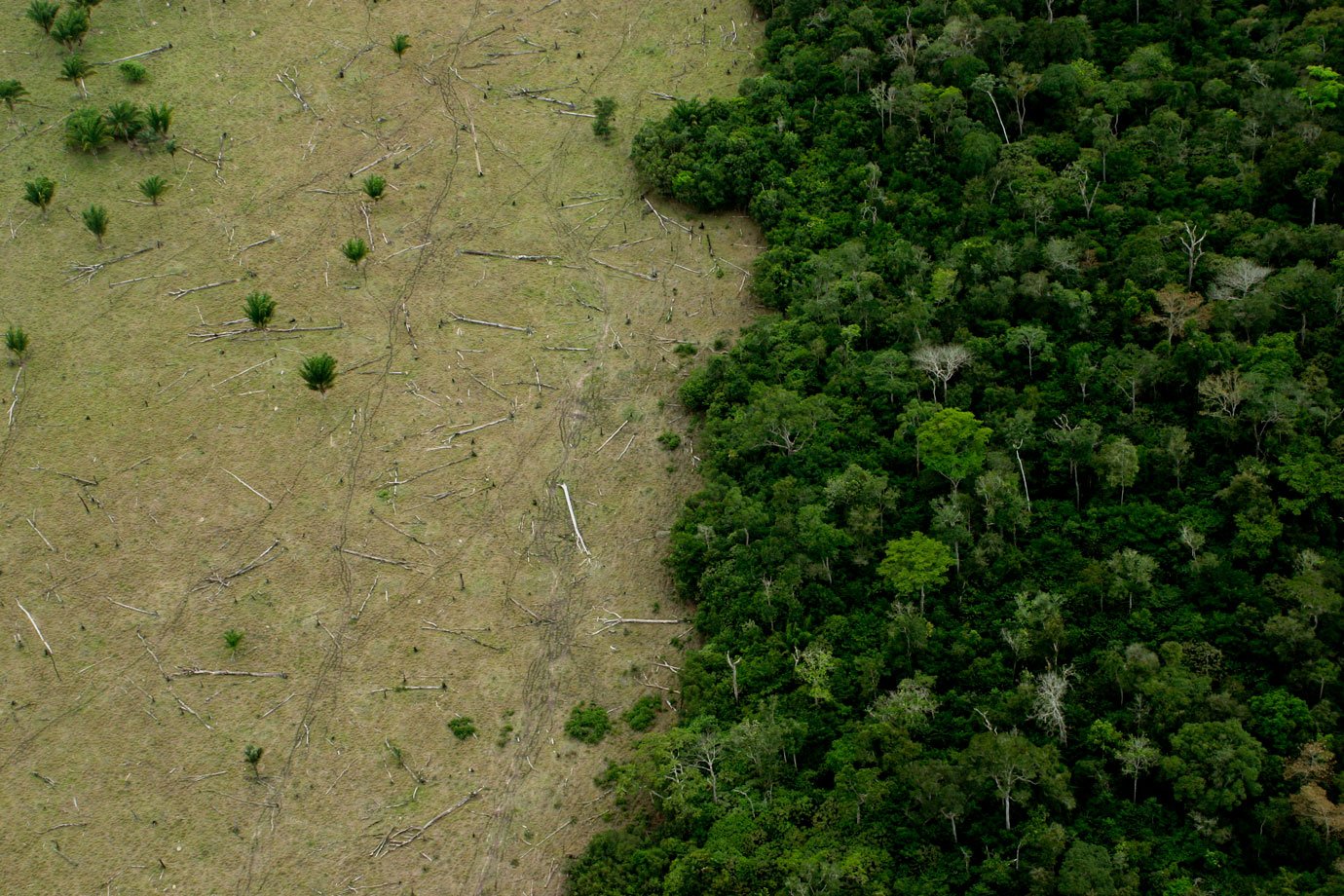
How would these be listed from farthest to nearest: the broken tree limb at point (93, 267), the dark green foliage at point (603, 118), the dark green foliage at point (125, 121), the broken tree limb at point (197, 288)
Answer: the dark green foliage at point (603, 118), the dark green foliage at point (125, 121), the broken tree limb at point (93, 267), the broken tree limb at point (197, 288)

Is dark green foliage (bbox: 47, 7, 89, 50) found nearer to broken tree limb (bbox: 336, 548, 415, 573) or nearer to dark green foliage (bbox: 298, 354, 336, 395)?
dark green foliage (bbox: 298, 354, 336, 395)

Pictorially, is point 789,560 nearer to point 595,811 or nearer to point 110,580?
point 595,811

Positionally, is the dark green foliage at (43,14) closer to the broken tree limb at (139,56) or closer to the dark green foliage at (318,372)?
the broken tree limb at (139,56)

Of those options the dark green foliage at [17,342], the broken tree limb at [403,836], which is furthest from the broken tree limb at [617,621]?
the dark green foliage at [17,342]

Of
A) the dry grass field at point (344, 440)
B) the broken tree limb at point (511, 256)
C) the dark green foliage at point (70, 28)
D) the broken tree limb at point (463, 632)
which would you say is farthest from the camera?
the dark green foliage at point (70, 28)

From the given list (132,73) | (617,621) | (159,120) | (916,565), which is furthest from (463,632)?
(132,73)

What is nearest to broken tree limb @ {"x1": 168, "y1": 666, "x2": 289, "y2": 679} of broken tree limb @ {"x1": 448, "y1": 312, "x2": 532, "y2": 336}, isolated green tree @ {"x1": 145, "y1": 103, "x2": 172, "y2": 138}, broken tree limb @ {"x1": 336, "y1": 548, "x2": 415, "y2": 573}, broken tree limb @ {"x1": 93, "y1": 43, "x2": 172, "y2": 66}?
broken tree limb @ {"x1": 336, "y1": 548, "x2": 415, "y2": 573}
